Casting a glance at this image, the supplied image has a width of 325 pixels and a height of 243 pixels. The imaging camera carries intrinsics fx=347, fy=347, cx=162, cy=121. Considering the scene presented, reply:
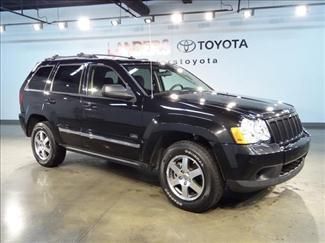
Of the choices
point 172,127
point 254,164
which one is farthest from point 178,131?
point 254,164

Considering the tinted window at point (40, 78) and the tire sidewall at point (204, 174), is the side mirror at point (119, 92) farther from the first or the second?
the tinted window at point (40, 78)

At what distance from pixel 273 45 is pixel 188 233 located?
6.91m

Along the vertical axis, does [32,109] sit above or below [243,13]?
below

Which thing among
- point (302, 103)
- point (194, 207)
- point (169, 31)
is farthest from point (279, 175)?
point (169, 31)

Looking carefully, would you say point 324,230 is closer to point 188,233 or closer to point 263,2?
point 188,233

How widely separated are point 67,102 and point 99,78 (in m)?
0.59

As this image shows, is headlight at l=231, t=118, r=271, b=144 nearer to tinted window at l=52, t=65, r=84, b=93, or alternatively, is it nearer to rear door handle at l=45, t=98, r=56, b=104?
tinted window at l=52, t=65, r=84, b=93

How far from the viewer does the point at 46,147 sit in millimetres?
5000

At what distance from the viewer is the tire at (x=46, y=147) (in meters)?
4.88

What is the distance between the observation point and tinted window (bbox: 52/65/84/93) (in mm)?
4434

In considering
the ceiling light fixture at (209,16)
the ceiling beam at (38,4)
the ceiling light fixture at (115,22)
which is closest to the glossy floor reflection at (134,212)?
the ceiling light fixture at (209,16)

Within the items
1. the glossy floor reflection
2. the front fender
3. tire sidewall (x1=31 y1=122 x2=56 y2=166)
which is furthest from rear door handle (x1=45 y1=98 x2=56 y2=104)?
the front fender

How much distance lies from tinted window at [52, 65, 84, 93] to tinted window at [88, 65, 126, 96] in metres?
0.24

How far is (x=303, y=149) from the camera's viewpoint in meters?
3.45
